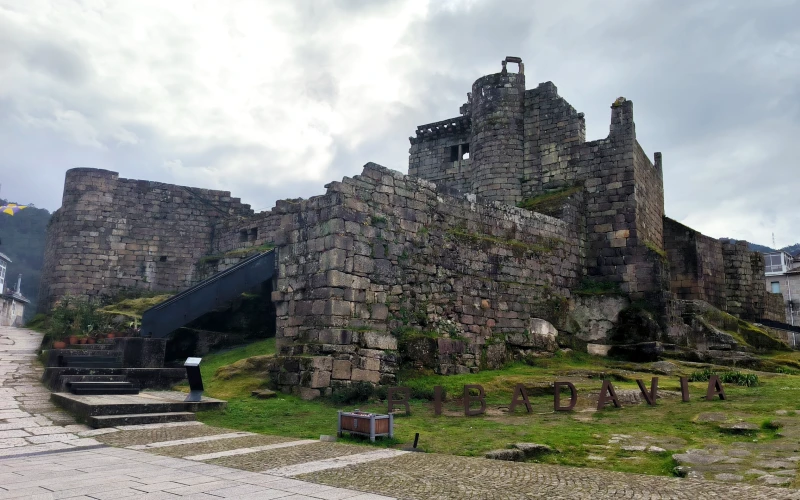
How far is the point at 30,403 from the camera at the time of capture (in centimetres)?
1076

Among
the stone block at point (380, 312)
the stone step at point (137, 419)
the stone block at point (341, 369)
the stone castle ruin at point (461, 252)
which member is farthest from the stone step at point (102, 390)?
the stone block at point (380, 312)

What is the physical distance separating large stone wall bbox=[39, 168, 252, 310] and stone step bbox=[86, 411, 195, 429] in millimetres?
16882

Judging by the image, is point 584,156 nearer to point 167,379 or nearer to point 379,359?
point 379,359

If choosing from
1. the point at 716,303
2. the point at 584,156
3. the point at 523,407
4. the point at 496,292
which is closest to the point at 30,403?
the point at 523,407

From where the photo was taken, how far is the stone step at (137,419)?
9188 millimetres

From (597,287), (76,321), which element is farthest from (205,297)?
(597,287)

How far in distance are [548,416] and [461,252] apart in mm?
6368

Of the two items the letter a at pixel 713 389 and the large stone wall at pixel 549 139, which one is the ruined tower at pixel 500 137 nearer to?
the large stone wall at pixel 549 139

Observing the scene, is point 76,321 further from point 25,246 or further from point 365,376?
point 25,246

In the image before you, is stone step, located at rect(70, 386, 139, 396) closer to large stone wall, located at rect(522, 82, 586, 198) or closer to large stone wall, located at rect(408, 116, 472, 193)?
large stone wall, located at rect(522, 82, 586, 198)

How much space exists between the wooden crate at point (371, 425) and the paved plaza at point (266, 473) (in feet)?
1.25

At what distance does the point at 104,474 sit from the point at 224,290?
1098cm

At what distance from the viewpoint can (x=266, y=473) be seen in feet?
19.4

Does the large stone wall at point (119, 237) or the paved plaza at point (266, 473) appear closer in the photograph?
the paved plaza at point (266, 473)
